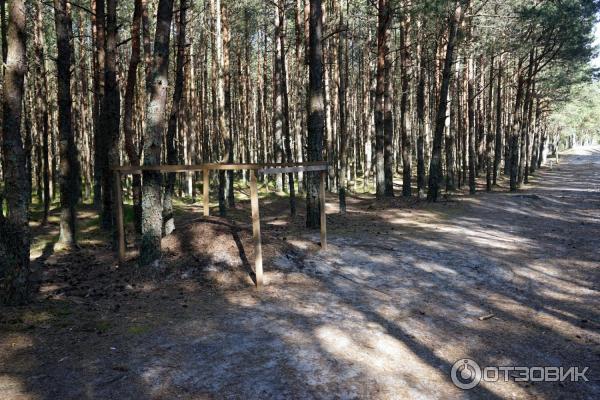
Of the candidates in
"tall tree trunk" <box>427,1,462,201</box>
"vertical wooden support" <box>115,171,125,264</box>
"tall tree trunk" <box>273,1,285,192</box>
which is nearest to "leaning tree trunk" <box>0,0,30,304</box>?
"vertical wooden support" <box>115,171,125,264</box>

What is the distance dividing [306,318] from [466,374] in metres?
2.45

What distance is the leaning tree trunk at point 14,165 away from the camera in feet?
21.5

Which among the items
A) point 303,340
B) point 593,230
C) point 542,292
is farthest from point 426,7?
point 303,340

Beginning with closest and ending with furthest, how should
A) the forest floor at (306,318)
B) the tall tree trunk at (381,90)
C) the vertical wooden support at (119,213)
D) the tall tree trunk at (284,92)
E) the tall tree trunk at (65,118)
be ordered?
the forest floor at (306,318), the vertical wooden support at (119,213), the tall tree trunk at (65,118), the tall tree trunk at (284,92), the tall tree trunk at (381,90)

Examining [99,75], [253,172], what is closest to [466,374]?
[253,172]

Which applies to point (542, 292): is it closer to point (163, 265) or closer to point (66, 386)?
point (163, 265)

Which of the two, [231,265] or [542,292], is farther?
[231,265]

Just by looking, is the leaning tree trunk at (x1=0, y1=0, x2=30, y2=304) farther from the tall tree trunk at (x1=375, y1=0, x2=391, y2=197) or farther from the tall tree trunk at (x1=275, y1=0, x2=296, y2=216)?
the tall tree trunk at (x1=375, y1=0, x2=391, y2=197)

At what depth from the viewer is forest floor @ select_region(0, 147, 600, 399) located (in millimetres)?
4980

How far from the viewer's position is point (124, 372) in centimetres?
501

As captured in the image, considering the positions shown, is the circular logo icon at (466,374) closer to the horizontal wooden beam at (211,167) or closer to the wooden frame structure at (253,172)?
the wooden frame structure at (253,172)

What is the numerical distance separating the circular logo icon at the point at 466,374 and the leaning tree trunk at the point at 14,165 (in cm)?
651

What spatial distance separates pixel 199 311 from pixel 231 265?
2.09 metres

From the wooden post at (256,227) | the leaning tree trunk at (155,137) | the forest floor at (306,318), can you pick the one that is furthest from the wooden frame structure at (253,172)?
the forest floor at (306,318)
